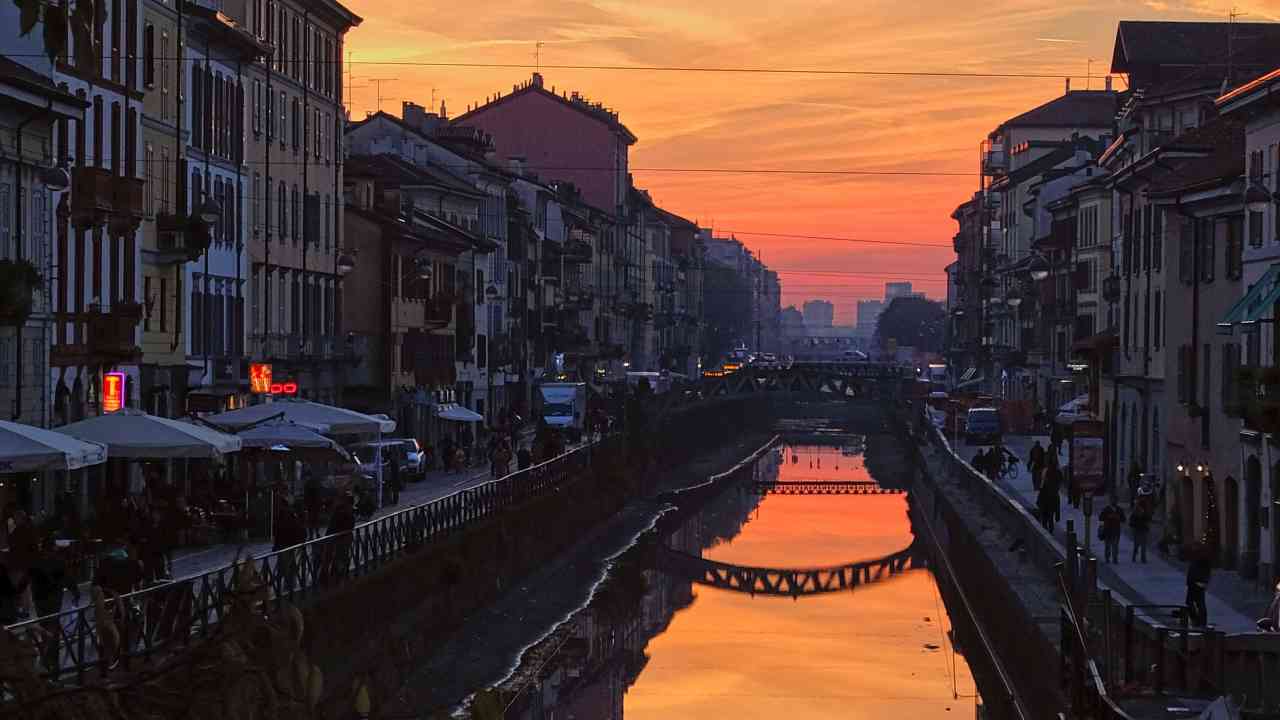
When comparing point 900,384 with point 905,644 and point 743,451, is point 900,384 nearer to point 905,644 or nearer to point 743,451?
point 743,451

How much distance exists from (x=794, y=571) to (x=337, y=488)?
2078 cm

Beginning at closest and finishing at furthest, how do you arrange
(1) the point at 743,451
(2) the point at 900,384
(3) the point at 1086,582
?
(3) the point at 1086,582, (1) the point at 743,451, (2) the point at 900,384

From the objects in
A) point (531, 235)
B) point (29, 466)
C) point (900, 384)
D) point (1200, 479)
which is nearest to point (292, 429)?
point (29, 466)

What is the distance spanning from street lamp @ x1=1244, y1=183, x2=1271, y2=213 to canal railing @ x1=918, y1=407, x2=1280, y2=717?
9932mm

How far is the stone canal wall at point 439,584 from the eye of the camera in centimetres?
3381

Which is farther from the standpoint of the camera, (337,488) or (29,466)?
(337,488)

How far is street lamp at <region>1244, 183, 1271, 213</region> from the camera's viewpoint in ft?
134

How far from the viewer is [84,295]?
44406mm

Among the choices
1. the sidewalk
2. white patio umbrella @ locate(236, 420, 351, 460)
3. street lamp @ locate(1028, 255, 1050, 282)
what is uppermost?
street lamp @ locate(1028, 255, 1050, 282)

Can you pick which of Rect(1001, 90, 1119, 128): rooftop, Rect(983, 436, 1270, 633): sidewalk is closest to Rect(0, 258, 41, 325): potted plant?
Rect(983, 436, 1270, 633): sidewalk

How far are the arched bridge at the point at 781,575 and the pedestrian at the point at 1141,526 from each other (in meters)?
19.5

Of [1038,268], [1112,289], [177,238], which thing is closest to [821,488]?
[1038,268]

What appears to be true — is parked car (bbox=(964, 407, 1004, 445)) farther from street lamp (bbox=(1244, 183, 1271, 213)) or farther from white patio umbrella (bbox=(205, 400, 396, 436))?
white patio umbrella (bbox=(205, 400, 396, 436))

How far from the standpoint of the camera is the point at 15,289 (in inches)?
1130
